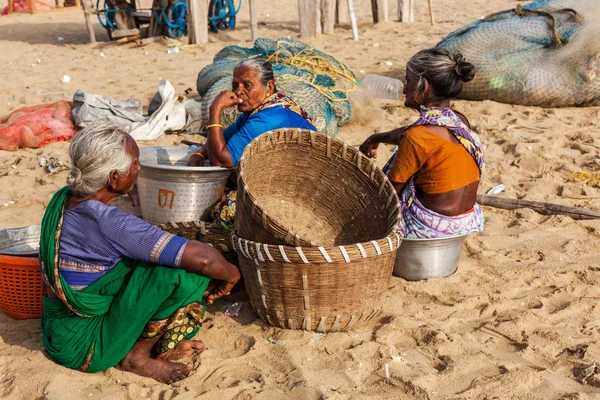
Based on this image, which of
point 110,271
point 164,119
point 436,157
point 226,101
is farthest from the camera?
point 164,119

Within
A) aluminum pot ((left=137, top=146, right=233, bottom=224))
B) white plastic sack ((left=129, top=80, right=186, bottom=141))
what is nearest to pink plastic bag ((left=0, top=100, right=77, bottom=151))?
white plastic sack ((left=129, top=80, right=186, bottom=141))

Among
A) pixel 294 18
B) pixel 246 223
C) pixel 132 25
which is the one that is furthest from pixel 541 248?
pixel 294 18

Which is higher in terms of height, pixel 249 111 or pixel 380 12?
pixel 380 12

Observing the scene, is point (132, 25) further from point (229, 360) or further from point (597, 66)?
point (229, 360)

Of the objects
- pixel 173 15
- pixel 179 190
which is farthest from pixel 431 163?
pixel 173 15

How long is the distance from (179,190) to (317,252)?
4.19 feet

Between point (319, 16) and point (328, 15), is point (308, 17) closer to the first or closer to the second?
point (319, 16)

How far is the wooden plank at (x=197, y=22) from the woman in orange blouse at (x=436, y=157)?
21.7 feet

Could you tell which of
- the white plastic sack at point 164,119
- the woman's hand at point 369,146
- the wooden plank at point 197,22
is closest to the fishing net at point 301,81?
the white plastic sack at point 164,119

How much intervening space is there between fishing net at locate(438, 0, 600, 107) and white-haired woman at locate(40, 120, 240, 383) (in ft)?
14.5

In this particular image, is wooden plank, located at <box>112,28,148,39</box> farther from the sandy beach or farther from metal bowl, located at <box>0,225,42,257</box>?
metal bowl, located at <box>0,225,42,257</box>

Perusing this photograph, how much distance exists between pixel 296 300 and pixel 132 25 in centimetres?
818

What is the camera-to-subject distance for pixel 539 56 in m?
6.06

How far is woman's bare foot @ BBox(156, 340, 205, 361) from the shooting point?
103 inches
